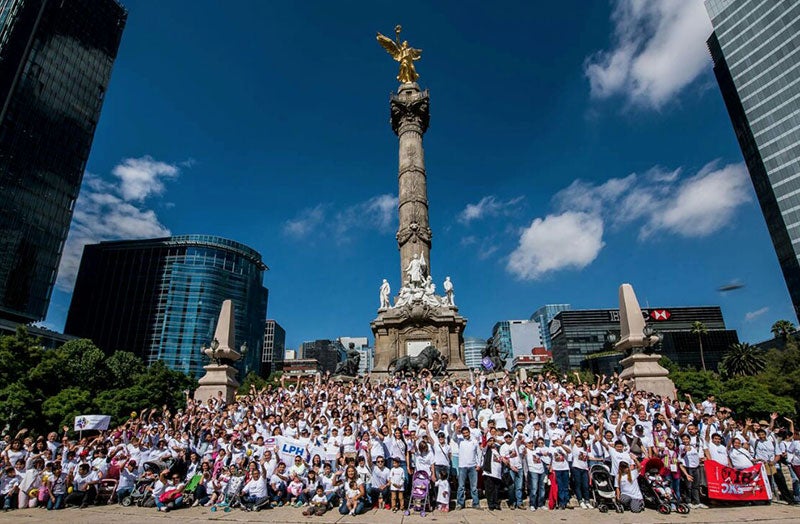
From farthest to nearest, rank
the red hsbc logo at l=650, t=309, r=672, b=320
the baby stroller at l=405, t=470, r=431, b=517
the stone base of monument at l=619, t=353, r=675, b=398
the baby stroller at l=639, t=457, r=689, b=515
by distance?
1. the red hsbc logo at l=650, t=309, r=672, b=320
2. the stone base of monument at l=619, t=353, r=675, b=398
3. the baby stroller at l=405, t=470, r=431, b=517
4. the baby stroller at l=639, t=457, r=689, b=515

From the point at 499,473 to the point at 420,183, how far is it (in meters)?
28.1

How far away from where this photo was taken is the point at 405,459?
8906mm

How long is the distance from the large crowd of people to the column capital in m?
29.6

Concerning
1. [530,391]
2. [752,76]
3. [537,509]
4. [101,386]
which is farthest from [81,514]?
[752,76]

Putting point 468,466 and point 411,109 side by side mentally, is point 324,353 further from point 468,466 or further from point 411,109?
point 468,466

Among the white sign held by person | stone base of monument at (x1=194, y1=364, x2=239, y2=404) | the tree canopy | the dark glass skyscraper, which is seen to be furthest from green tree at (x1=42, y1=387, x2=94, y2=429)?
the dark glass skyscraper

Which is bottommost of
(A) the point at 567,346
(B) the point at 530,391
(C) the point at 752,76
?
(B) the point at 530,391

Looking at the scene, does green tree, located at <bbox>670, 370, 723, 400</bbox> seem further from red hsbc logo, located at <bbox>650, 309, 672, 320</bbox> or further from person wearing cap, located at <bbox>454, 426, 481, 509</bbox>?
red hsbc logo, located at <bbox>650, 309, 672, 320</bbox>

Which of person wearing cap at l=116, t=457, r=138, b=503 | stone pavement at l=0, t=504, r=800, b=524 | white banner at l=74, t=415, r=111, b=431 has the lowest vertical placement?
stone pavement at l=0, t=504, r=800, b=524

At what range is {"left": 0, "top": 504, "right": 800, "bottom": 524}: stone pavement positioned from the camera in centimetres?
720

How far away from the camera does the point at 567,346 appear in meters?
102

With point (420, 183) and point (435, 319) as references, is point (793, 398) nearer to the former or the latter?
point (435, 319)

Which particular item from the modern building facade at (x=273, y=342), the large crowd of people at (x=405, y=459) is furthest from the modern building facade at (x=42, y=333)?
the modern building facade at (x=273, y=342)

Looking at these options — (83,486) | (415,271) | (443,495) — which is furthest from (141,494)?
(415,271)
